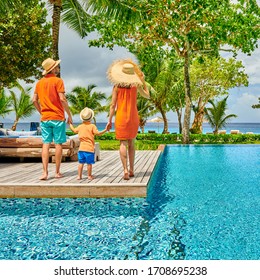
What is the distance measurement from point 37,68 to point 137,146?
504cm

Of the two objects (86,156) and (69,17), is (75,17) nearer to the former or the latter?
(69,17)

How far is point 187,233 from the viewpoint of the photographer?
425cm

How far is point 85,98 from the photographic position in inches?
1292

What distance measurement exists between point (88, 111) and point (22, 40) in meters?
8.63

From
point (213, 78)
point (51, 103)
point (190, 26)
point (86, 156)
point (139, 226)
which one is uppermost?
point (190, 26)

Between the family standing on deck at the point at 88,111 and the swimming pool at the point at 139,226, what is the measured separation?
0.94 meters

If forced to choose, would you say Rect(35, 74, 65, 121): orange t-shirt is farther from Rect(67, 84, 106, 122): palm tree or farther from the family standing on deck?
Rect(67, 84, 106, 122): palm tree

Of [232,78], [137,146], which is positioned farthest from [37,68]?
[232,78]

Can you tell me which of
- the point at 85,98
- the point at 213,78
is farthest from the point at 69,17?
the point at 85,98

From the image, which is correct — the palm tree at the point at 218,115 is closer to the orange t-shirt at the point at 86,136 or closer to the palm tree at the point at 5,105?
the palm tree at the point at 5,105

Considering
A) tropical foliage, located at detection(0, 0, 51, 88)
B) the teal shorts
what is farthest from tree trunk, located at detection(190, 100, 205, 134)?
the teal shorts

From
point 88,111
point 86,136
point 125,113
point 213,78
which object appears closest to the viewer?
point 125,113

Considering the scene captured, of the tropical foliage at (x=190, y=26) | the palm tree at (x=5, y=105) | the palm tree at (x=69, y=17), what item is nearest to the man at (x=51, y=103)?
the palm tree at (x=69, y=17)

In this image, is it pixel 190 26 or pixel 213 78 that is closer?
pixel 190 26
